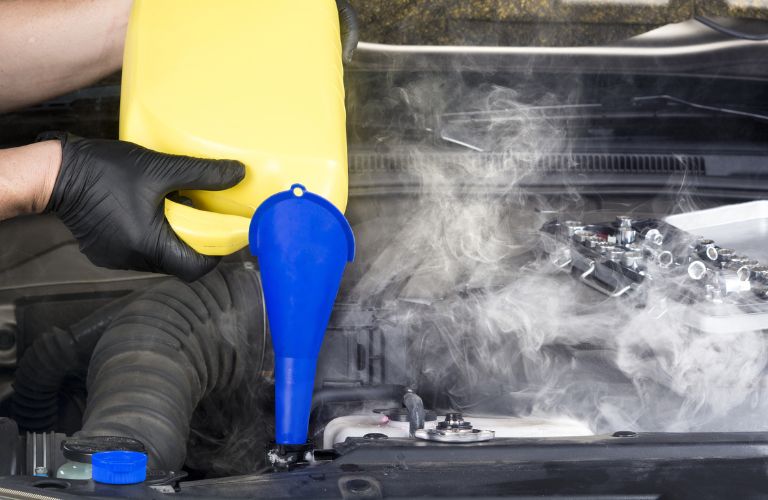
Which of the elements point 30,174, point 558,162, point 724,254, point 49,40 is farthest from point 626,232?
point 49,40

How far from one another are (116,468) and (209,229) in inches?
20.4

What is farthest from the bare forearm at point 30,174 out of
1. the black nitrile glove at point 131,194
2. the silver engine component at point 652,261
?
the silver engine component at point 652,261

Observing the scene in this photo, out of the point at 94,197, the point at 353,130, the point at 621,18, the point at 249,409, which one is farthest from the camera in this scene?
the point at 621,18

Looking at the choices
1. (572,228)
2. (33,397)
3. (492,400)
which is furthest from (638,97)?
(33,397)

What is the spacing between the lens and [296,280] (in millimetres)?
1274

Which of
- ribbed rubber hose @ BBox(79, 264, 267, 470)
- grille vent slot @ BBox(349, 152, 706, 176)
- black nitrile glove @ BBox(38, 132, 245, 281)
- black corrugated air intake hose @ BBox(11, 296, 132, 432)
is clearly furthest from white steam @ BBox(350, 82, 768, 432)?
black corrugated air intake hose @ BBox(11, 296, 132, 432)

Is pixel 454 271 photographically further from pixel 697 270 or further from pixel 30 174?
pixel 30 174

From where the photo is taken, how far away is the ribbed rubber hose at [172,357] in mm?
1298

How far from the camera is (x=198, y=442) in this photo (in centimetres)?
165

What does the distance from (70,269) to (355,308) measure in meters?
0.67

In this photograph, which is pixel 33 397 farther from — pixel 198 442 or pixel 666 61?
pixel 666 61

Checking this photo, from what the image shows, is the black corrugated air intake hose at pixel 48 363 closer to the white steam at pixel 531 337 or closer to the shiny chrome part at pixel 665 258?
the white steam at pixel 531 337

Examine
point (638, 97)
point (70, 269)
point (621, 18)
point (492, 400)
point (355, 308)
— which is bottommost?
point (492, 400)

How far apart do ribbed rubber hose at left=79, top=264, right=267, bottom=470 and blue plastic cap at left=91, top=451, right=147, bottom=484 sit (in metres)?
0.22
